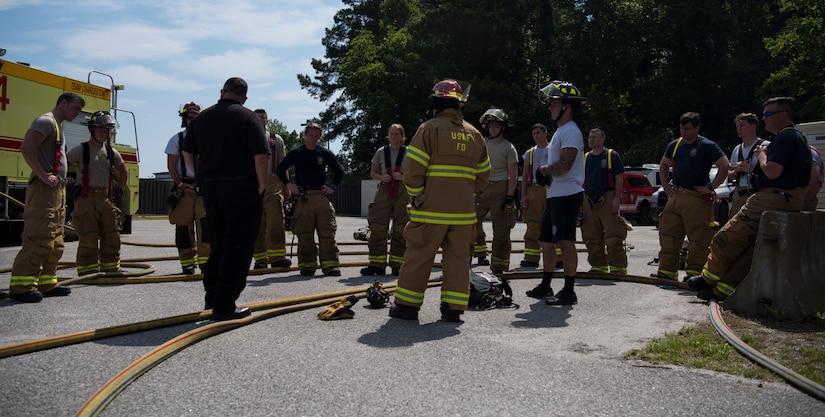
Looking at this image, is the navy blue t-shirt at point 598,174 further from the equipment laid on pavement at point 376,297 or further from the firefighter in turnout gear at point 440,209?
the equipment laid on pavement at point 376,297

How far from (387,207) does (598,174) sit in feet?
9.15

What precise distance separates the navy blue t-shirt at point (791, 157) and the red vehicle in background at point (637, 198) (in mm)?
18946

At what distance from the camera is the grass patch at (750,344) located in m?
4.32

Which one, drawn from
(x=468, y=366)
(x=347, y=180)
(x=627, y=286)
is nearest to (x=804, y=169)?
(x=627, y=286)

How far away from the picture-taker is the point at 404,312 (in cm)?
584

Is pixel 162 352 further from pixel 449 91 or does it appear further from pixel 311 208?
pixel 311 208

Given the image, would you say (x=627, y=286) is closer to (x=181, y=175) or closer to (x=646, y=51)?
(x=181, y=175)

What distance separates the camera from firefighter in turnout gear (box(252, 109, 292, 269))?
9258 mm

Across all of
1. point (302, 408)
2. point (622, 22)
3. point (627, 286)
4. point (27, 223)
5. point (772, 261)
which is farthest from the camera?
point (622, 22)

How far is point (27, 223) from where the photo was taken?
21.8 feet

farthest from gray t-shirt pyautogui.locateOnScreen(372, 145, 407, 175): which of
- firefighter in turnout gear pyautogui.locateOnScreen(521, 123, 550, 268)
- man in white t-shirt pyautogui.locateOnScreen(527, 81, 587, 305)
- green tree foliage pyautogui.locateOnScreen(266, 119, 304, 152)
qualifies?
green tree foliage pyautogui.locateOnScreen(266, 119, 304, 152)

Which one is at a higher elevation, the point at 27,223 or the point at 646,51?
the point at 646,51

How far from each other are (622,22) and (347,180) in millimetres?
22810

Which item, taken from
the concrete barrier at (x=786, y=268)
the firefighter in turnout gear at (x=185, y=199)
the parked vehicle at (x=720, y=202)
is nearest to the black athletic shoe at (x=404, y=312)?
the concrete barrier at (x=786, y=268)
